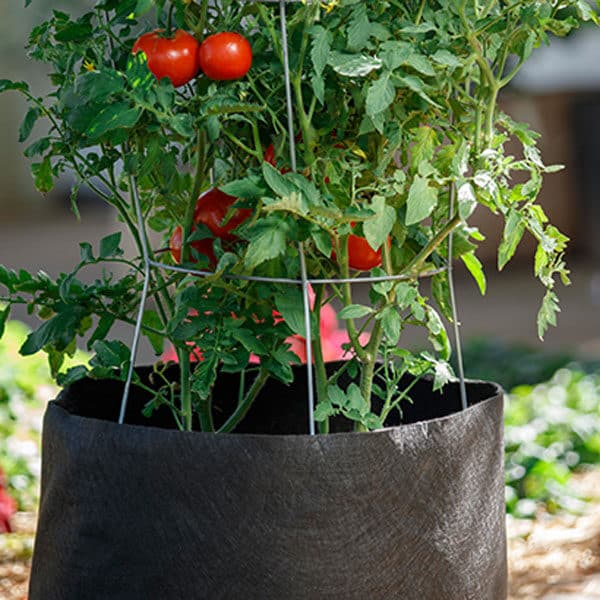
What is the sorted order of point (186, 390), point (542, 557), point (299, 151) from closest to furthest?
1. point (299, 151)
2. point (186, 390)
3. point (542, 557)

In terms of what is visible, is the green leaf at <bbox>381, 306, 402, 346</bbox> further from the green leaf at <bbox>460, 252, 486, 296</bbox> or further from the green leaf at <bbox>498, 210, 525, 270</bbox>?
the green leaf at <bbox>460, 252, 486, 296</bbox>

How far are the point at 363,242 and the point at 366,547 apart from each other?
0.43 meters

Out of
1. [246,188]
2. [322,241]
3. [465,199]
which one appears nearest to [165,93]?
[246,188]

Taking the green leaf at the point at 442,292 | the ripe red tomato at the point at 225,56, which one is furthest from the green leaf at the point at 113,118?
the green leaf at the point at 442,292

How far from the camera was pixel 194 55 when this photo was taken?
139 centimetres

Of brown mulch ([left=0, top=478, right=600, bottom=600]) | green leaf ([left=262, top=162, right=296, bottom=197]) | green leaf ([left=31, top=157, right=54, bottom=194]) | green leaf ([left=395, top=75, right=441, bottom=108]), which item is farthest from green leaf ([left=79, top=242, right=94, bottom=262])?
brown mulch ([left=0, top=478, right=600, bottom=600])

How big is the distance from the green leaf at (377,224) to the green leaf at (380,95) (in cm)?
11

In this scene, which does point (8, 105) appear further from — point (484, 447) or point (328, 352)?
point (484, 447)

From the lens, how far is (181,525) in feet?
4.28

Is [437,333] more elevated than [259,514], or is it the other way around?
[437,333]

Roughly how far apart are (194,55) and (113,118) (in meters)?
0.16

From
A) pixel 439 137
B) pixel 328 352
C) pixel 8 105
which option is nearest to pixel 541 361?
pixel 328 352

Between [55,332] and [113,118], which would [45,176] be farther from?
[113,118]

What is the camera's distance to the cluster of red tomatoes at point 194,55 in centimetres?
133
